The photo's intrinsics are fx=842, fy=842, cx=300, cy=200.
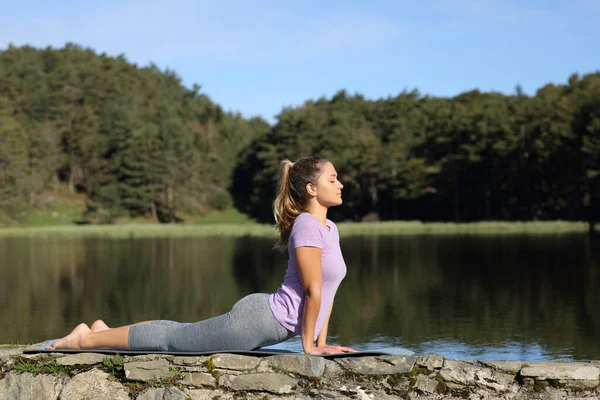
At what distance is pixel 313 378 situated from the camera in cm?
440

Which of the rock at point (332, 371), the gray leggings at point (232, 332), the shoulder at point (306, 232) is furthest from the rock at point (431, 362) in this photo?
the shoulder at point (306, 232)

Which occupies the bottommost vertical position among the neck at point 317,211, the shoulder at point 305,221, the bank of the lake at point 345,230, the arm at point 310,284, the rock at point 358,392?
the bank of the lake at point 345,230

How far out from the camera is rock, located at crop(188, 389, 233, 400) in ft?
14.7

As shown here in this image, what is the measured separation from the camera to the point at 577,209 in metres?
56.0

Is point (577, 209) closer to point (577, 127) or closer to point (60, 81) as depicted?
point (577, 127)

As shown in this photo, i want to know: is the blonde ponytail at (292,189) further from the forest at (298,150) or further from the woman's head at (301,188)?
the forest at (298,150)

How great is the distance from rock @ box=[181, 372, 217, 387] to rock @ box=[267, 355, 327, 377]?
1.19 feet

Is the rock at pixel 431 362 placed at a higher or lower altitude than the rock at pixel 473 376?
higher

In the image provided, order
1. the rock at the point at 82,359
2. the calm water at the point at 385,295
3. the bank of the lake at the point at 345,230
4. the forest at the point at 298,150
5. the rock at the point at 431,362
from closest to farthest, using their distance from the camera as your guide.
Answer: the rock at the point at 431,362, the rock at the point at 82,359, the calm water at the point at 385,295, the bank of the lake at the point at 345,230, the forest at the point at 298,150

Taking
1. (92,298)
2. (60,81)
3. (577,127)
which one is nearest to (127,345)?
(92,298)

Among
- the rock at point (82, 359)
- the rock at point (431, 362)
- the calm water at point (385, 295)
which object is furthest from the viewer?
the calm water at point (385, 295)

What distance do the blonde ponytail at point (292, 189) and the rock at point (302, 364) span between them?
598 millimetres

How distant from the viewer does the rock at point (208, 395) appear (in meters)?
4.49

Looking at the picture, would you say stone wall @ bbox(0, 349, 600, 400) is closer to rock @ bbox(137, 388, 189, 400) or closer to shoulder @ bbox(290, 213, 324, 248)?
rock @ bbox(137, 388, 189, 400)
